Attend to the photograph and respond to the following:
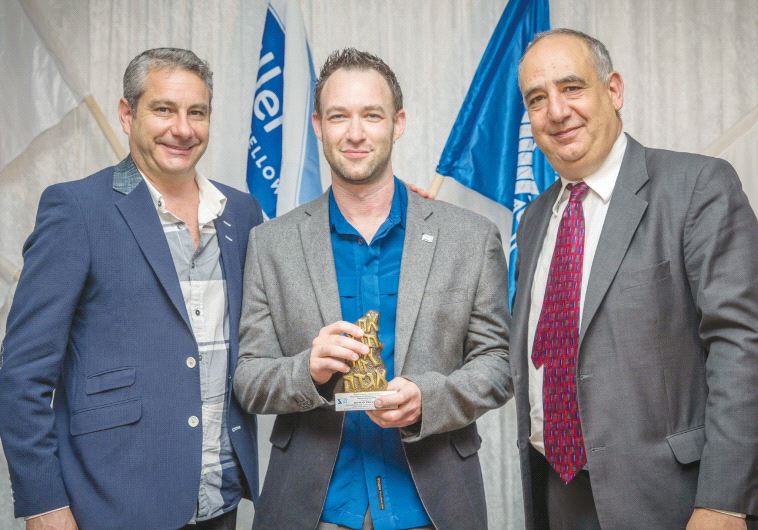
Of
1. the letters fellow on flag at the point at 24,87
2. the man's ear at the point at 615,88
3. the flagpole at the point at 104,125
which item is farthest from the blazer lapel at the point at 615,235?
the letters fellow on flag at the point at 24,87

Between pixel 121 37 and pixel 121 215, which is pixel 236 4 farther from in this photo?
pixel 121 215

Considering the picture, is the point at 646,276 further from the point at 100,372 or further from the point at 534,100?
the point at 100,372

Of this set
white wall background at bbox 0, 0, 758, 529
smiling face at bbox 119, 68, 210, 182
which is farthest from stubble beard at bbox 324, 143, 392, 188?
white wall background at bbox 0, 0, 758, 529

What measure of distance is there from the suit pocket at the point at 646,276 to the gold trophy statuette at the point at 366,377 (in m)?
0.62

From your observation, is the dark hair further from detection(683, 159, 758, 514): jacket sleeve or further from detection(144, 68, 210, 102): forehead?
detection(683, 159, 758, 514): jacket sleeve

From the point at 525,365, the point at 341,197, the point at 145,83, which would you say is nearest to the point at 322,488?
the point at 525,365

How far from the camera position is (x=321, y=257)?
6.69ft

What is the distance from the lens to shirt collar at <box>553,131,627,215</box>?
6.48ft

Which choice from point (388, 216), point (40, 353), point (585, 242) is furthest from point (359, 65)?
point (40, 353)

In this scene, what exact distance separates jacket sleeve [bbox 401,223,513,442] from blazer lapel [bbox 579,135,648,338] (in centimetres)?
29

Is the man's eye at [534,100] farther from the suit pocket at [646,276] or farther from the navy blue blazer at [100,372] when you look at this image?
the navy blue blazer at [100,372]

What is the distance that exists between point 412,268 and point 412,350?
0.73ft

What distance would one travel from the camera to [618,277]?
1807 millimetres

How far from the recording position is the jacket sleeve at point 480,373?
6.06ft
